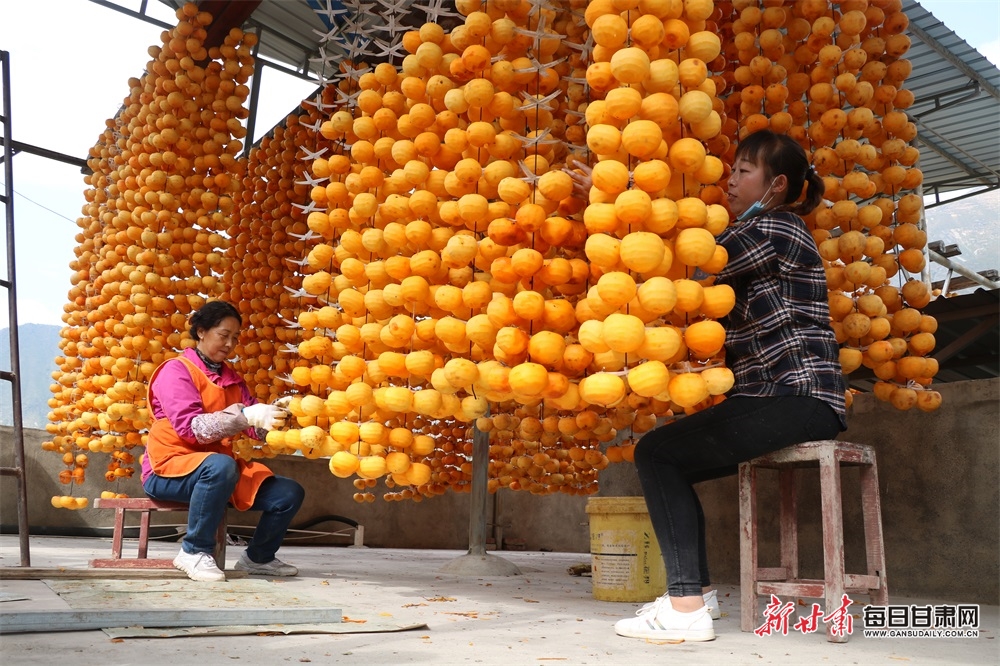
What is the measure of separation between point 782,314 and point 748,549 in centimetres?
82

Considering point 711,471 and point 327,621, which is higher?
point 711,471

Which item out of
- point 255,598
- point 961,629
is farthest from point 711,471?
point 255,598

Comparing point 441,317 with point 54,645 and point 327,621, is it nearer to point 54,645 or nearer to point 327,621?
point 327,621

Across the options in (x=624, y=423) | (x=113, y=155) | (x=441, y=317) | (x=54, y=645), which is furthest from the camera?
(x=113, y=155)

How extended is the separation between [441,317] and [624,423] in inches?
38.3

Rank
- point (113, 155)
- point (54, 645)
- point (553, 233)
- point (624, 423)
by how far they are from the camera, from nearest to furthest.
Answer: point (54, 645), point (553, 233), point (624, 423), point (113, 155)

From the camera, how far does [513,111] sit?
10.0ft

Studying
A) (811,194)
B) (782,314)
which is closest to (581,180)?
(782,314)

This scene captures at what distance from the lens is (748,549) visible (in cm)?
283

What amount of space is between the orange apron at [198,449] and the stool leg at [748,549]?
253 centimetres

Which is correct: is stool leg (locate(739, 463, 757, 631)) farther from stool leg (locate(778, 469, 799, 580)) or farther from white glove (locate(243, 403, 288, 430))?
white glove (locate(243, 403, 288, 430))

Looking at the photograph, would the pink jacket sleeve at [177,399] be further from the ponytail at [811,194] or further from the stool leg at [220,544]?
the ponytail at [811,194]

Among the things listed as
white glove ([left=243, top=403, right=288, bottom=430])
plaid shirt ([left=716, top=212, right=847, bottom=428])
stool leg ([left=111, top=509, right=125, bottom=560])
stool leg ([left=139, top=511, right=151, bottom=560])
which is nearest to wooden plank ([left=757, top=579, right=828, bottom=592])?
plaid shirt ([left=716, top=212, right=847, bottom=428])

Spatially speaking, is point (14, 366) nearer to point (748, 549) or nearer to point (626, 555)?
point (626, 555)
